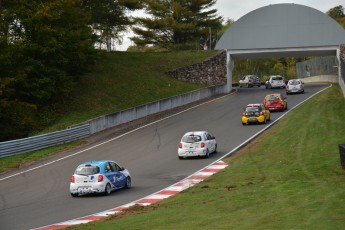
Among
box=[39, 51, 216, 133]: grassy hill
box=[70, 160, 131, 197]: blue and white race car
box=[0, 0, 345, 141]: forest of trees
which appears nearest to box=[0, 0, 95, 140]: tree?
box=[0, 0, 345, 141]: forest of trees

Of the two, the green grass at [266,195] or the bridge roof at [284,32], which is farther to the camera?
the bridge roof at [284,32]

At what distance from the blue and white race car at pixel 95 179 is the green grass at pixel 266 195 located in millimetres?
3378

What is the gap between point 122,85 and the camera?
58250 millimetres

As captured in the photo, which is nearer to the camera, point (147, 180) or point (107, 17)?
point (147, 180)

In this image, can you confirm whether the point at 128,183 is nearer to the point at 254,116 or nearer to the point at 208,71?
the point at 254,116

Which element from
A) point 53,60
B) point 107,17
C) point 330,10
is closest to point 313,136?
point 53,60

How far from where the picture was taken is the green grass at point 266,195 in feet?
44.9

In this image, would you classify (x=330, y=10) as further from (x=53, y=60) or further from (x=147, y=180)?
(x=147, y=180)

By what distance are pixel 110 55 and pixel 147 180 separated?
162 ft

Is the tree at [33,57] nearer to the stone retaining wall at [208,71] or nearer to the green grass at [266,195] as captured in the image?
the green grass at [266,195]

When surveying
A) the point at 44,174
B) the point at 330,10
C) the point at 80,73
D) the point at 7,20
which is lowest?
the point at 44,174

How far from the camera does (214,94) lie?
6875 cm

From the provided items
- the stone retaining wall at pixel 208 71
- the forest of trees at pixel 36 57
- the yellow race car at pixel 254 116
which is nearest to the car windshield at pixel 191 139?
the yellow race car at pixel 254 116

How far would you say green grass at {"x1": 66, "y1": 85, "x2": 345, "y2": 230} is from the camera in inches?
539
